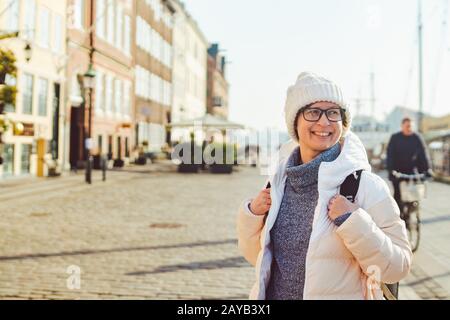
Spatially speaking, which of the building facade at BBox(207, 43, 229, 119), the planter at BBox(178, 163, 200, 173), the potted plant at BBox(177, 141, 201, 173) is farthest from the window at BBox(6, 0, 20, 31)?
the building facade at BBox(207, 43, 229, 119)

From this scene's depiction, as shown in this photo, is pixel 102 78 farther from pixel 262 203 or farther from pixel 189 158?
pixel 262 203

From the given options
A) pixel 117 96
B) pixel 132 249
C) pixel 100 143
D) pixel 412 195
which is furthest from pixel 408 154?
pixel 117 96

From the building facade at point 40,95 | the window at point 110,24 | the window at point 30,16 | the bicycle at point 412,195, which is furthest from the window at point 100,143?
the bicycle at point 412,195

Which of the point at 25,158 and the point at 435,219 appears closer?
the point at 435,219

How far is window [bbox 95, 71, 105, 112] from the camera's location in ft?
94.4

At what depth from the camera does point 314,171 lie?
2.20 m

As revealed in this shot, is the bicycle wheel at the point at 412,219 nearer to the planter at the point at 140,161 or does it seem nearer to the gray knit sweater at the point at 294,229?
the gray knit sweater at the point at 294,229

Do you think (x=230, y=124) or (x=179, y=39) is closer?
(x=230, y=124)

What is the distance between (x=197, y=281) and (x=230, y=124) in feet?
Result: 74.5

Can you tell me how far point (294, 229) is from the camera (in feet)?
7.30

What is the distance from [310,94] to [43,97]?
22.1m
